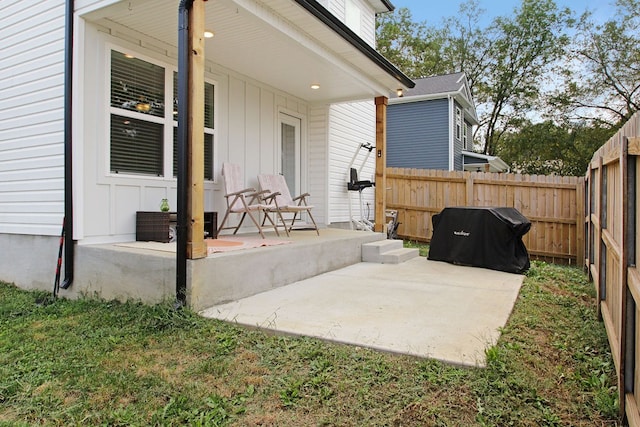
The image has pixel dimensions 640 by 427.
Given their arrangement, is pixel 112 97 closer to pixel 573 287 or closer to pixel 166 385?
pixel 166 385

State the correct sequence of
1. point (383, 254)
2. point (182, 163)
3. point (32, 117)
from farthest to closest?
point (383, 254) → point (32, 117) → point (182, 163)

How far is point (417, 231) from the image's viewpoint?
8914 millimetres

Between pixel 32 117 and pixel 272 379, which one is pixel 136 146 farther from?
pixel 272 379

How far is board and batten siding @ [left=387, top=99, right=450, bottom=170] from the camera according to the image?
1466 centimetres

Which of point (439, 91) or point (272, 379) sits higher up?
point (439, 91)

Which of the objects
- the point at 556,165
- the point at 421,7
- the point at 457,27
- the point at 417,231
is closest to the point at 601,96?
the point at 556,165

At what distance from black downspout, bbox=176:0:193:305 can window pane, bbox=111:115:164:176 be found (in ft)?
4.83

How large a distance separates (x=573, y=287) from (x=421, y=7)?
22.3 metres

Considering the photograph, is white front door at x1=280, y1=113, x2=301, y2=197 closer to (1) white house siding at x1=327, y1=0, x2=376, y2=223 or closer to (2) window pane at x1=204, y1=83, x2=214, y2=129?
(1) white house siding at x1=327, y1=0, x2=376, y2=223

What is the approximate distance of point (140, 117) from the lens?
4688mm

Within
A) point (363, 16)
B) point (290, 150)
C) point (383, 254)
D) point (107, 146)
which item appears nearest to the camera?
point (107, 146)

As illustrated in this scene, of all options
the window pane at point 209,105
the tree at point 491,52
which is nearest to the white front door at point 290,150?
the window pane at point 209,105

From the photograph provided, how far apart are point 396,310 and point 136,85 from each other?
12.1 ft

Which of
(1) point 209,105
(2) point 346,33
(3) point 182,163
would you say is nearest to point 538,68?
(2) point 346,33
